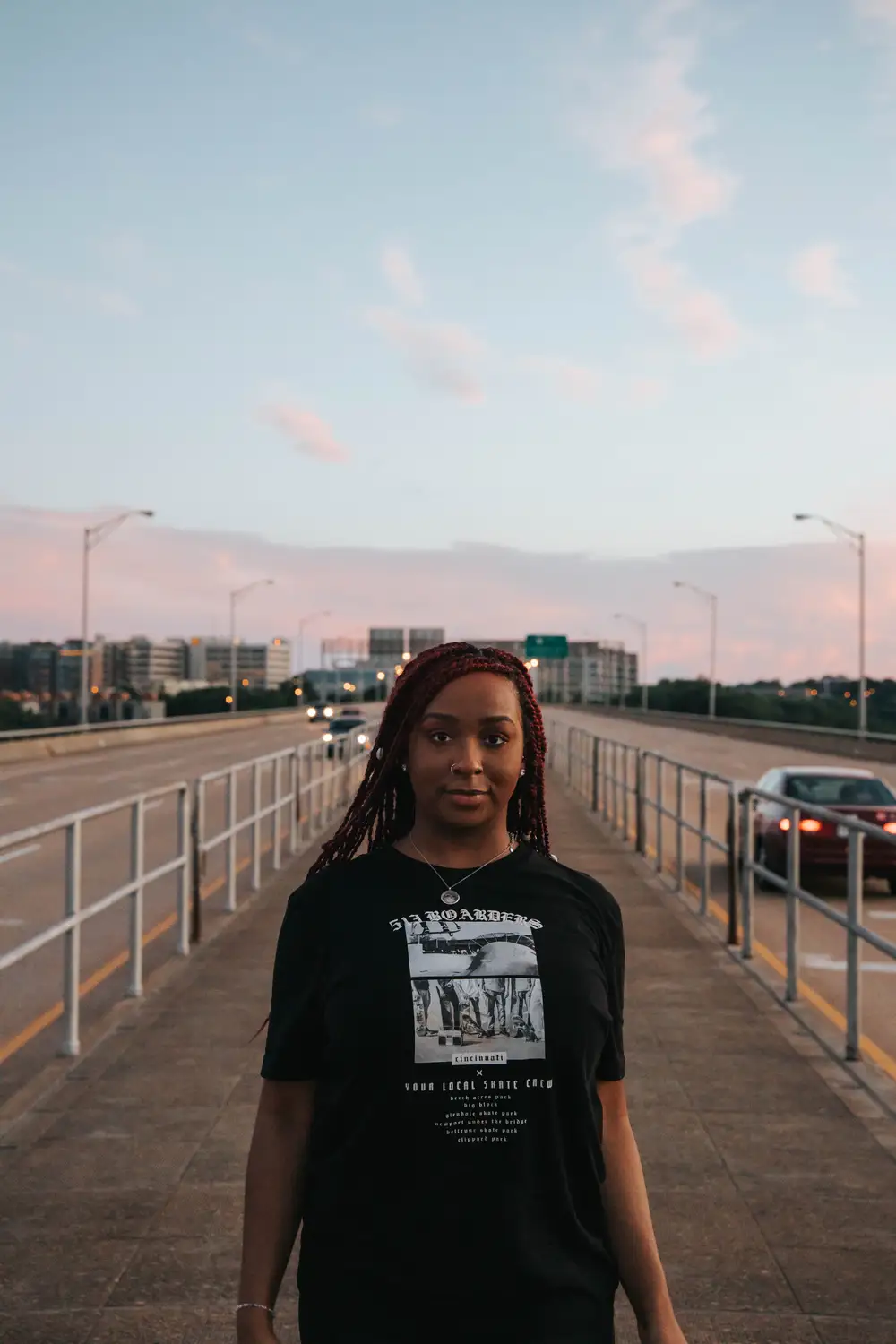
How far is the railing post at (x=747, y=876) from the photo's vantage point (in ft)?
37.1

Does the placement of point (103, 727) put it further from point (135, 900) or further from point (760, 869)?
point (760, 869)

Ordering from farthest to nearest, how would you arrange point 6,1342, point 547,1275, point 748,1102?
point 748,1102
point 6,1342
point 547,1275

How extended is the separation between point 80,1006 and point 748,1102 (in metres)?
4.60

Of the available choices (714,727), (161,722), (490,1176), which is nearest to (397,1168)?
(490,1176)

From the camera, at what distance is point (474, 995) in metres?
2.19

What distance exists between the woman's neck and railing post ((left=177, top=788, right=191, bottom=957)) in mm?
8886

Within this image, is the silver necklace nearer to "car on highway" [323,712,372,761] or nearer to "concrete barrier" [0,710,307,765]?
"car on highway" [323,712,372,761]

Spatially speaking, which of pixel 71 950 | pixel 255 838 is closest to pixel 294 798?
pixel 255 838

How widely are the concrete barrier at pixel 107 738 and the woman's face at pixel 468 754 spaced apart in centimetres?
3870

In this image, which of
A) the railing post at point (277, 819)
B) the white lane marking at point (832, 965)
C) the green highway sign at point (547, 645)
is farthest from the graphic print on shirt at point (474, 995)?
the green highway sign at point (547, 645)

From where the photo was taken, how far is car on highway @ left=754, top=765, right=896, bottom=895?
50.2 ft

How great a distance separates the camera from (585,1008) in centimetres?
226

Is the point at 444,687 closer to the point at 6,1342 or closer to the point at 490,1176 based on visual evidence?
the point at 490,1176

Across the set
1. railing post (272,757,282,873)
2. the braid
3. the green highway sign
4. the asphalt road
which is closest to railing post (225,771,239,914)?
the asphalt road
